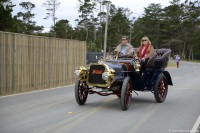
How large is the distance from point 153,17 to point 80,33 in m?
29.2

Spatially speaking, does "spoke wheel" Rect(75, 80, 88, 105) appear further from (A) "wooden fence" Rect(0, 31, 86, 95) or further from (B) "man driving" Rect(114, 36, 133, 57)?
(A) "wooden fence" Rect(0, 31, 86, 95)

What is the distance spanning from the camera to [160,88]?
10.8 metres

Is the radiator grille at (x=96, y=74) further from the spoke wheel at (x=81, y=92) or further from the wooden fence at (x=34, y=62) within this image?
the wooden fence at (x=34, y=62)

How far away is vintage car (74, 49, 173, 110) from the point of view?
29.0 feet

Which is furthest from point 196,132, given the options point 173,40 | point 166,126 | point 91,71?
point 173,40

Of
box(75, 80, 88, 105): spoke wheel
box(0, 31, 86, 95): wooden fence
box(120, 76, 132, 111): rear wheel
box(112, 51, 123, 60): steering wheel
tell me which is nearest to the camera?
box(120, 76, 132, 111): rear wheel

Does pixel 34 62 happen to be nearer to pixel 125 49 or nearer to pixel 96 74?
pixel 125 49

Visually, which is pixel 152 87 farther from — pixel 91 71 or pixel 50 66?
pixel 50 66

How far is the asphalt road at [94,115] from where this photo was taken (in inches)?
270

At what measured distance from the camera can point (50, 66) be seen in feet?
50.3

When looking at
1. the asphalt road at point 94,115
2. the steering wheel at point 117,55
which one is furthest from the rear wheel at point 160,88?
the steering wheel at point 117,55

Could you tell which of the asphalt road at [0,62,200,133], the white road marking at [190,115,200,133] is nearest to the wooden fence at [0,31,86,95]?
the asphalt road at [0,62,200,133]

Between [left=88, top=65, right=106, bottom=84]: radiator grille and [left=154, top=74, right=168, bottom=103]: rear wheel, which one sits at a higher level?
[left=88, top=65, right=106, bottom=84]: radiator grille

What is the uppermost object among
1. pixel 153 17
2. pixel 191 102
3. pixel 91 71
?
pixel 153 17
